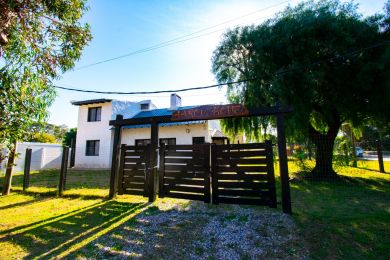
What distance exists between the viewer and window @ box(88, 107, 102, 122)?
18.0 metres

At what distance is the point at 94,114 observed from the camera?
1820cm

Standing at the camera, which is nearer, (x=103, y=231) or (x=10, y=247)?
(x=10, y=247)

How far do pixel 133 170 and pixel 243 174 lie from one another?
139 inches

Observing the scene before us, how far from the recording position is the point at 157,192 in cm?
684

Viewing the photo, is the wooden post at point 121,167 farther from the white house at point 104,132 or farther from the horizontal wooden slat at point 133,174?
the white house at point 104,132

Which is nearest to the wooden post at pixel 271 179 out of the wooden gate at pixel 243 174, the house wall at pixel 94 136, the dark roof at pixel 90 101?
the wooden gate at pixel 243 174

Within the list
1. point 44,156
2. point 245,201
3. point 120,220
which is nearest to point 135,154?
point 120,220

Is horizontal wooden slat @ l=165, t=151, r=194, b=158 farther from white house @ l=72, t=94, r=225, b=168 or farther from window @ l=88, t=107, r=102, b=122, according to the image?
window @ l=88, t=107, r=102, b=122

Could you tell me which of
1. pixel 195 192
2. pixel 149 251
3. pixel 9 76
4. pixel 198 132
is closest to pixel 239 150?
pixel 195 192

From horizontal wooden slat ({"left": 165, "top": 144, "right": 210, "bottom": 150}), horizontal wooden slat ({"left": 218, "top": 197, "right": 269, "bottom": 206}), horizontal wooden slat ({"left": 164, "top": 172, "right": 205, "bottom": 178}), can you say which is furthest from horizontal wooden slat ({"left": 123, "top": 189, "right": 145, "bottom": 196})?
horizontal wooden slat ({"left": 218, "top": 197, "right": 269, "bottom": 206})

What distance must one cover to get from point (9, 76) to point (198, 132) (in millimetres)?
11735

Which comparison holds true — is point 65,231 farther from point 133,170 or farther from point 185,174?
point 185,174

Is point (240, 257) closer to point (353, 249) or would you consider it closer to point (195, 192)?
point (353, 249)

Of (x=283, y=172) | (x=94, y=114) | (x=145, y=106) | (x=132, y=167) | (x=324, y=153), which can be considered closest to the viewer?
(x=283, y=172)
